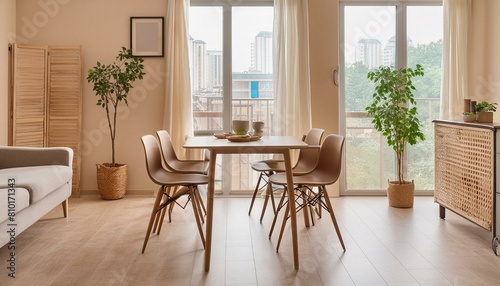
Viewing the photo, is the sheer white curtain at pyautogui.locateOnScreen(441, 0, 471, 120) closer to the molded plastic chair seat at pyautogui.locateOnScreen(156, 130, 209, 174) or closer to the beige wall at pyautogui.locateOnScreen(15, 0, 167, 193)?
the molded plastic chair seat at pyautogui.locateOnScreen(156, 130, 209, 174)

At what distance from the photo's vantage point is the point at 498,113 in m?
5.06

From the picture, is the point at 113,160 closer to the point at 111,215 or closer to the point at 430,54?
the point at 111,215

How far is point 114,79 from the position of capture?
5.56 meters

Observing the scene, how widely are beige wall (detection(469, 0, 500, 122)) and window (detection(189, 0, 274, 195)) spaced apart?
2.25 m

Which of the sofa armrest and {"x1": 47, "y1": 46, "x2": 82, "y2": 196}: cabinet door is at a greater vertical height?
{"x1": 47, "y1": 46, "x2": 82, "y2": 196}: cabinet door

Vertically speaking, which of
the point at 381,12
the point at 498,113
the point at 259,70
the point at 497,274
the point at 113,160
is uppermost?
the point at 381,12

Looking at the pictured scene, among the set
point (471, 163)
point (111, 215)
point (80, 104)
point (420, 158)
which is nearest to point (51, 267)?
point (111, 215)

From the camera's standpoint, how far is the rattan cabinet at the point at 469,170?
141 inches

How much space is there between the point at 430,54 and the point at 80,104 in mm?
4004

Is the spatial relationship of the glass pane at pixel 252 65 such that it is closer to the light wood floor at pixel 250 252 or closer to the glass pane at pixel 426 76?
the light wood floor at pixel 250 252

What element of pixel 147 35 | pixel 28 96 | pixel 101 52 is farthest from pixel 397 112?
pixel 28 96

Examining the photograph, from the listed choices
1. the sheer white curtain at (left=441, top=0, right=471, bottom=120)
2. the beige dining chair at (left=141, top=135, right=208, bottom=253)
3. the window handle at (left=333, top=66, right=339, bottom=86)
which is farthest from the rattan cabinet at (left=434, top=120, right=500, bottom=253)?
the beige dining chair at (left=141, top=135, right=208, bottom=253)

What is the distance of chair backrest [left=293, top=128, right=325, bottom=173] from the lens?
14.1ft

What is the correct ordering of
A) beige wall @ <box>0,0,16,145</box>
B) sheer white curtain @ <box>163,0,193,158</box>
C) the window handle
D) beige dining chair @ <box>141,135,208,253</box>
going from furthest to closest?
the window handle < sheer white curtain @ <box>163,0,193,158</box> < beige wall @ <box>0,0,16,145</box> < beige dining chair @ <box>141,135,208,253</box>
